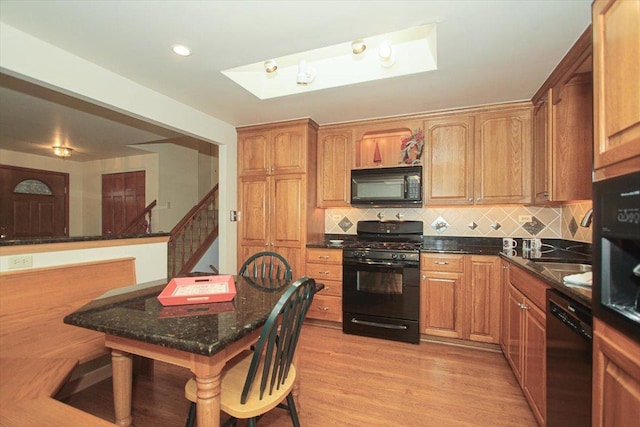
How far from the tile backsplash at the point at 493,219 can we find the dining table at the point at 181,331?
227cm

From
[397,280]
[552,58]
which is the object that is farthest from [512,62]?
[397,280]

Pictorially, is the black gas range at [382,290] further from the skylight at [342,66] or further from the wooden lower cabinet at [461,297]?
the skylight at [342,66]

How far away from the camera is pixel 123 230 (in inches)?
212

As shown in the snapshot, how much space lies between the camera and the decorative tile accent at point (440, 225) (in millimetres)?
3246

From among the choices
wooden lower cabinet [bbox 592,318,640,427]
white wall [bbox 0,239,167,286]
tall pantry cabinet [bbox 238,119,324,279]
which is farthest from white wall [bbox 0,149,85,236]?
wooden lower cabinet [bbox 592,318,640,427]

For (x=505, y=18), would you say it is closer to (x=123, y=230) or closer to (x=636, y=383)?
(x=636, y=383)

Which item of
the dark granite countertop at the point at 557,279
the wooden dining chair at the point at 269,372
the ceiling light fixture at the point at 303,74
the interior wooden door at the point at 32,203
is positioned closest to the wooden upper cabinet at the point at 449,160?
the dark granite countertop at the point at 557,279

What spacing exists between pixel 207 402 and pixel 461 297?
2366mm

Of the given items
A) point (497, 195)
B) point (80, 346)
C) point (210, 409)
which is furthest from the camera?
point (497, 195)

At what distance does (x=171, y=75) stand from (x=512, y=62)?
251cm


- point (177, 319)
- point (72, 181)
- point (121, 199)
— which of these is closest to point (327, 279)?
point (177, 319)

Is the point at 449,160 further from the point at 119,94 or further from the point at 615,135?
the point at 119,94

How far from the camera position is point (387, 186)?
3148mm

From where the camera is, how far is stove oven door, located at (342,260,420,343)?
2.79 meters
